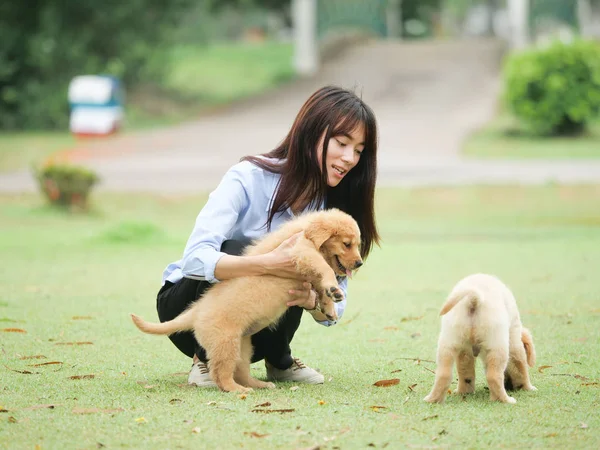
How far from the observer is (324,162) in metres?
4.72

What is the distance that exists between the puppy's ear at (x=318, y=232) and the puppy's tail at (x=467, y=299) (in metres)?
0.64

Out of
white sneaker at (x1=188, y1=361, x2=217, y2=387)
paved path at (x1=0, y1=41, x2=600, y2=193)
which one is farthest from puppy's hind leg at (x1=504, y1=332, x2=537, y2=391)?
paved path at (x1=0, y1=41, x2=600, y2=193)

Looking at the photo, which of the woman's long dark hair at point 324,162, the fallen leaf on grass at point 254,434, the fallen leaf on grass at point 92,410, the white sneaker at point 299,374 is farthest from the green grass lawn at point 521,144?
the fallen leaf on grass at point 254,434

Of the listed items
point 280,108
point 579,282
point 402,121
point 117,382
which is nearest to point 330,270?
point 117,382

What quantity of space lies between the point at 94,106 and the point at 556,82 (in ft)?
35.1

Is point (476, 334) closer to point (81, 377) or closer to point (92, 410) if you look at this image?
point (92, 410)

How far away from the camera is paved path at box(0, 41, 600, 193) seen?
17.0 m

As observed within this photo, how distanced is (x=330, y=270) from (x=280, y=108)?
21.7 m

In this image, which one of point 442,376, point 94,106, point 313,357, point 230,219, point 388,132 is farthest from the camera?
point 388,132

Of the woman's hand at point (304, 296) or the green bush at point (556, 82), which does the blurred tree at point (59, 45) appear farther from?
the woman's hand at point (304, 296)

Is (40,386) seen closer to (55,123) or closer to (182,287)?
(182,287)

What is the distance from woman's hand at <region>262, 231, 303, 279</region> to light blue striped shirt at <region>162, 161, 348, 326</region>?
24 cm

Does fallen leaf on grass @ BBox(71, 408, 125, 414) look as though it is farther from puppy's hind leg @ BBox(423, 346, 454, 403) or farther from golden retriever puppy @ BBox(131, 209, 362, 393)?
puppy's hind leg @ BBox(423, 346, 454, 403)

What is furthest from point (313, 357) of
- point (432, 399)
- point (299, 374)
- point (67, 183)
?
point (67, 183)
